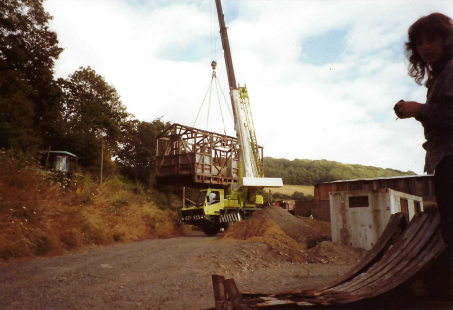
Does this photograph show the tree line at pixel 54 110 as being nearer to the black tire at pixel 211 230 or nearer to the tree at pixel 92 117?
the tree at pixel 92 117

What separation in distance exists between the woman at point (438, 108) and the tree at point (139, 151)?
27.4 metres

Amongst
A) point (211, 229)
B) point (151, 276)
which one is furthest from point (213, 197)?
point (151, 276)

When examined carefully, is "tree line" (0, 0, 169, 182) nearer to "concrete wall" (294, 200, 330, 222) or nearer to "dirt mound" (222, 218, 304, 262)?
"dirt mound" (222, 218, 304, 262)

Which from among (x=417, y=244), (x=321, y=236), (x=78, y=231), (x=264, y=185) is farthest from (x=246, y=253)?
(x=264, y=185)

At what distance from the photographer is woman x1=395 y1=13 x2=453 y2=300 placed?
1.90 meters

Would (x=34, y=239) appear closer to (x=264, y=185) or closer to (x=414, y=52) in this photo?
(x=414, y=52)

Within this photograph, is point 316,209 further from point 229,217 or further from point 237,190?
point 229,217

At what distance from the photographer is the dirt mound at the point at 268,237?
32.6 ft

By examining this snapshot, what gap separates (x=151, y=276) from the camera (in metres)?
6.83

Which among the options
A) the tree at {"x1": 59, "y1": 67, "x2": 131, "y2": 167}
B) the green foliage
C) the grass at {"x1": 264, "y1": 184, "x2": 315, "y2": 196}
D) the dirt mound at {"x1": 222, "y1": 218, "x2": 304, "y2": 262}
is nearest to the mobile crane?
the dirt mound at {"x1": 222, "y1": 218, "x2": 304, "y2": 262}

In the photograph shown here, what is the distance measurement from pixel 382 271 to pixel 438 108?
1189 mm

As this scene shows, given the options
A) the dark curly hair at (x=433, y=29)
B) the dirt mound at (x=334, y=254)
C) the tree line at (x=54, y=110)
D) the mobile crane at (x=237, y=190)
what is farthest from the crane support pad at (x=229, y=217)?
the dark curly hair at (x=433, y=29)

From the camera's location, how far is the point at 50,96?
65.5 ft

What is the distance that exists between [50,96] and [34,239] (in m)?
13.1
